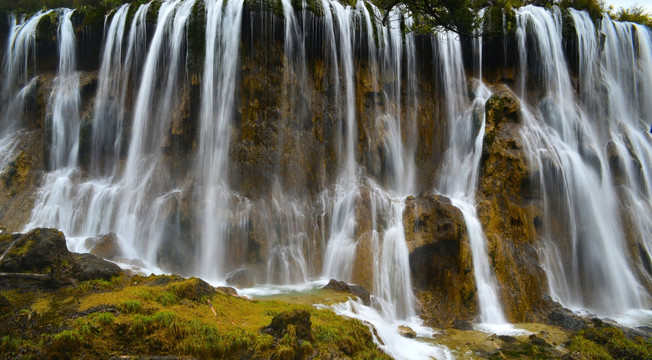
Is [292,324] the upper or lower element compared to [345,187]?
lower

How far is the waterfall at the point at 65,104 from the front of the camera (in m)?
18.0

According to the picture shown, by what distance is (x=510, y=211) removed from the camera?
1399 centimetres

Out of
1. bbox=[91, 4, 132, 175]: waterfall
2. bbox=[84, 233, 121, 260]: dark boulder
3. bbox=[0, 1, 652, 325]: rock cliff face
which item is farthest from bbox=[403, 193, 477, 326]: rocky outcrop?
bbox=[91, 4, 132, 175]: waterfall

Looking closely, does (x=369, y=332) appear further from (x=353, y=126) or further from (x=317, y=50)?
(x=317, y=50)

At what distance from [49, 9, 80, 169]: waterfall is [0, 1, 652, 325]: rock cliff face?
0.38 metres

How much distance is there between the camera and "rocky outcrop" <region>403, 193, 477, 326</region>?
39.9 feet

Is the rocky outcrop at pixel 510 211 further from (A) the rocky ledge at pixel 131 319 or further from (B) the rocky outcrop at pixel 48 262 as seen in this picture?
(B) the rocky outcrop at pixel 48 262

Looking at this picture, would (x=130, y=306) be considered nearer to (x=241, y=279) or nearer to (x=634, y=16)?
(x=241, y=279)

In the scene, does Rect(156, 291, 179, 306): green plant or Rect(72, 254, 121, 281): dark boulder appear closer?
Rect(156, 291, 179, 306): green plant

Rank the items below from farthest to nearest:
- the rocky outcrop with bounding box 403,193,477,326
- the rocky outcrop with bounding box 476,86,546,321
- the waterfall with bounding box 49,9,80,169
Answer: the waterfall with bounding box 49,9,80,169 < the rocky outcrop with bounding box 476,86,546,321 < the rocky outcrop with bounding box 403,193,477,326

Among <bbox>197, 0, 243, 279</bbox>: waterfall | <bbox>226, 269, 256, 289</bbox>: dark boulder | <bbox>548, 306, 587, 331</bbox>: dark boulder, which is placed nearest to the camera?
<bbox>548, 306, 587, 331</bbox>: dark boulder

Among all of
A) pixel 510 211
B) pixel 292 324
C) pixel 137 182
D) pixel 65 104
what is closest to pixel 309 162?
pixel 137 182

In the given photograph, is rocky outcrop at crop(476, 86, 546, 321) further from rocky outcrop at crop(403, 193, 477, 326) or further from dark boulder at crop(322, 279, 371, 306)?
dark boulder at crop(322, 279, 371, 306)

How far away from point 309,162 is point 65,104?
1114 centimetres
